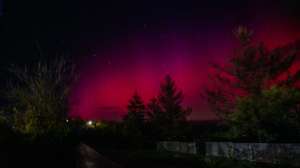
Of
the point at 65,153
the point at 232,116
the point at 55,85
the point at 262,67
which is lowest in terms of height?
the point at 65,153

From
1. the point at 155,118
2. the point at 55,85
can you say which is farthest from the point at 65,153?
the point at 155,118

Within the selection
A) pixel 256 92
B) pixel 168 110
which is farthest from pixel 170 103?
pixel 256 92

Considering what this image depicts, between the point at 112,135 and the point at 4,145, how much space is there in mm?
8997

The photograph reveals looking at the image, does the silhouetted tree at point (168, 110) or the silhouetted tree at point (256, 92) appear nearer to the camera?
the silhouetted tree at point (256, 92)

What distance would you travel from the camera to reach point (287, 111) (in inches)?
679

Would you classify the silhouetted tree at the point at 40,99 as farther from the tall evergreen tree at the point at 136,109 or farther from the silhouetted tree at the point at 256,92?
the tall evergreen tree at the point at 136,109

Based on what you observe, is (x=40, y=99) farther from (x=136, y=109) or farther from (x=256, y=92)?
(x=136, y=109)

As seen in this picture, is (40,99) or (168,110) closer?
(40,99)

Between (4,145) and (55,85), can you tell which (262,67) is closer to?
(55,85)

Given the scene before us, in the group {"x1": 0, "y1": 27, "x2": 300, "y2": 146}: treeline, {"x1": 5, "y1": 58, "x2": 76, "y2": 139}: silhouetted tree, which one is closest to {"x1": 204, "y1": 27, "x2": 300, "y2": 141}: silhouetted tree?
{"x1": 0, "y1": 27, "x2": 300, "y2": 146}: treeline

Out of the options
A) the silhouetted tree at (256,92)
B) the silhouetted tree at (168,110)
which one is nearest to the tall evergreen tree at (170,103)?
the silhouetted tree at (168,110)

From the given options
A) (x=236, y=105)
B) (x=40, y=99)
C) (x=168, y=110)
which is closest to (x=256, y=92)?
(x=236, y=105)

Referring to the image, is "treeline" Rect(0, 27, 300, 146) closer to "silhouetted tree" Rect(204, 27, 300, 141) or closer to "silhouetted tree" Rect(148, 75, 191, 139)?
"silhouetted tree" Rect(204, 27, 300, 141)

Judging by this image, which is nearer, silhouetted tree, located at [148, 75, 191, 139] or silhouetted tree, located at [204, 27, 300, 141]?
silhouetted tree, located at [204, 27, 300, 141]
